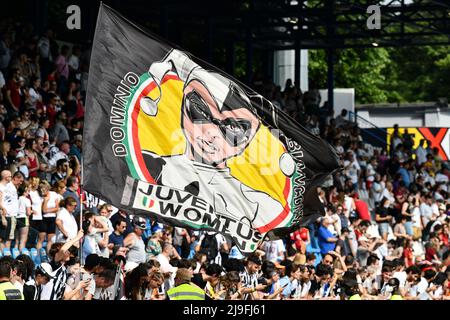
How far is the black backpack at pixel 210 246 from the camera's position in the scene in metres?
18.9

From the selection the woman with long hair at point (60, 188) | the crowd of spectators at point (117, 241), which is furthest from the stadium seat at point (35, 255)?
the woman with long hair at point (60, 188)

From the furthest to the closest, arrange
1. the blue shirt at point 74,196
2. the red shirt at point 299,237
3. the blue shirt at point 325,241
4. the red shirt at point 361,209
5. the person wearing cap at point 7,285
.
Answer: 1. the red shirt at point 361,209
2. the blue shirt at point 325,241
3. the red shirt at point 299,237
4. the blue shirt at point 74,196
5. the person wearing cap at point 7,285

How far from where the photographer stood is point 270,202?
11.8 m

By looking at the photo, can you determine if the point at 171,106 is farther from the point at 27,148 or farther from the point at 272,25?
the point at 272,25

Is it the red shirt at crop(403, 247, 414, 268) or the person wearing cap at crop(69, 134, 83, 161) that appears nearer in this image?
the person wearing cap at crop(69, 134, 83, 161)

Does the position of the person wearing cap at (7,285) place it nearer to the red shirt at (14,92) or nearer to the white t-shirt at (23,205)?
the white t-shirt at (23,205)

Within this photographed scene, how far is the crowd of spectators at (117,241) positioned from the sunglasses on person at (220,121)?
1492mm

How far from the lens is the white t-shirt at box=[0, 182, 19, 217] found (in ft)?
52.7

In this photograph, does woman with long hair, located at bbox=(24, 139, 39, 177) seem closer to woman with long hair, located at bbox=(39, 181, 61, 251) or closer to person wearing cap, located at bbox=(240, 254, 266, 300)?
woman with long hair, located at bbox=(39, 181, 61, 251)

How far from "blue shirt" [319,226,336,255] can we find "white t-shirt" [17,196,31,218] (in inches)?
289

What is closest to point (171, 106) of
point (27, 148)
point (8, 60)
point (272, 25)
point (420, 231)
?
point (27, 148)

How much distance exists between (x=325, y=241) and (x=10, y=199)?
7.89 m

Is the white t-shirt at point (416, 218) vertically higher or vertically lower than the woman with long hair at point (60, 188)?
lower

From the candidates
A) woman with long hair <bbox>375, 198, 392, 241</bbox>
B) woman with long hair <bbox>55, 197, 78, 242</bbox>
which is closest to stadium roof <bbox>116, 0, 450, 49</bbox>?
woman with long hair <bbox>375, 198, 392, 241</bbox>
